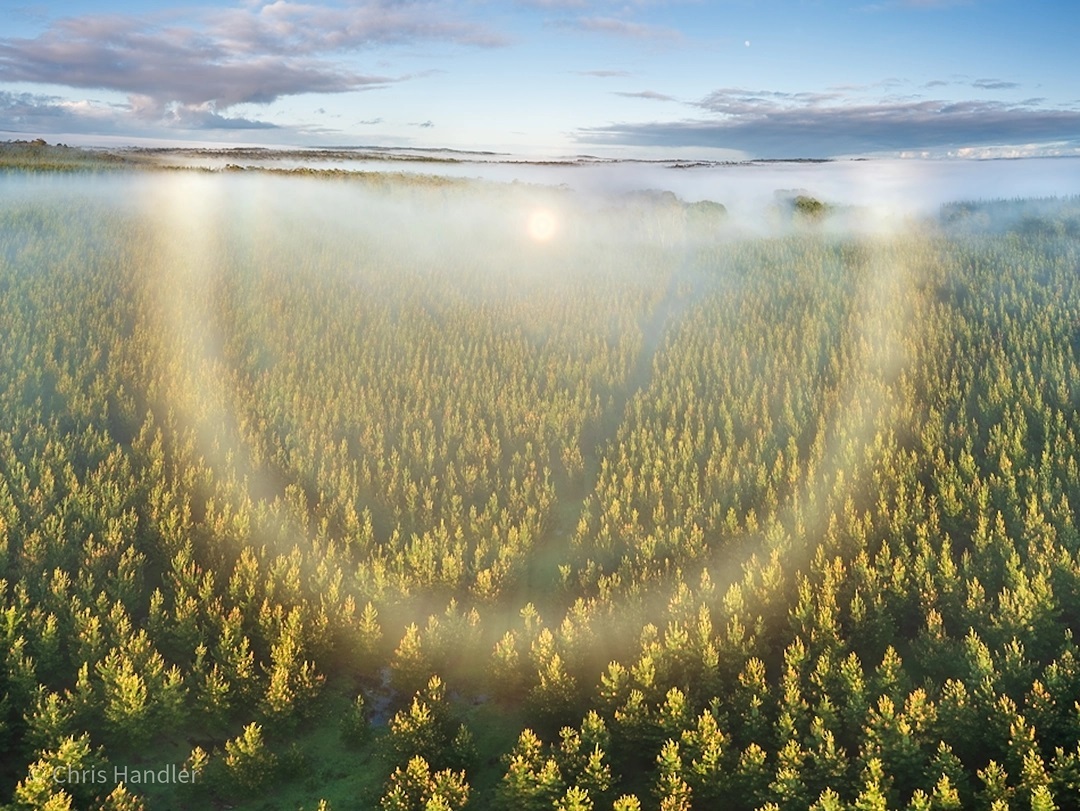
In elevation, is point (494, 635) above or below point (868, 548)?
below

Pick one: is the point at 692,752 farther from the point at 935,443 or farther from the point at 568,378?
the point at 568,378

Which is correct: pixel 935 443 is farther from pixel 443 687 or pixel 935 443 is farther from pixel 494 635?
pixel 443 687

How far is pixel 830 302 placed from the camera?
114 metres

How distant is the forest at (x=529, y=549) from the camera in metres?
34.5

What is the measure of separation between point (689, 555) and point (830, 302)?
2985 inches

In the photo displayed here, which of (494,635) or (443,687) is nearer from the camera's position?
(443,687)

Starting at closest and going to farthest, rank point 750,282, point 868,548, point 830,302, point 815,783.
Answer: point 815,783, point 868,548, point 830,302, point 750,282

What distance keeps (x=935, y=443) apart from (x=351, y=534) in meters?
49.7

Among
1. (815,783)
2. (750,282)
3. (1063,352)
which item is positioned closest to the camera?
(815,783)

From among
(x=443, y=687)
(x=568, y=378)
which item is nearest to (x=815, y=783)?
(x=443, y=687)

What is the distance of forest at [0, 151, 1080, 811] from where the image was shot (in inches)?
1359

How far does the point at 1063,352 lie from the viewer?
88.8 meters

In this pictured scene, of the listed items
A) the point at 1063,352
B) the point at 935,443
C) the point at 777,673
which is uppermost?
the point at 1063,352

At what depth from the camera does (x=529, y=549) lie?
54.6 metres
